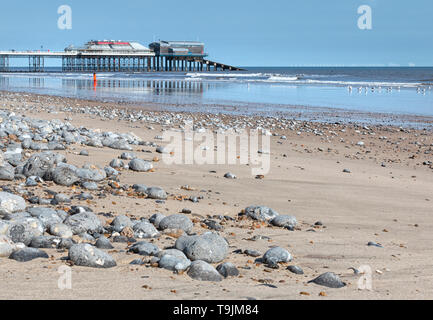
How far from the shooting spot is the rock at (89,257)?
3.39 m

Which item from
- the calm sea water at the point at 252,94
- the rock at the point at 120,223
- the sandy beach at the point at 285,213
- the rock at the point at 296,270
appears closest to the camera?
the sandy beach at the point at 285,213

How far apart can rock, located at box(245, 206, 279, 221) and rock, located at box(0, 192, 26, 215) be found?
2.03 metres

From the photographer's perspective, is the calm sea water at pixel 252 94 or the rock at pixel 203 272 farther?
the calm sea water at pixel 252 94

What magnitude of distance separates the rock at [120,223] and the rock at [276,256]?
4.00ft

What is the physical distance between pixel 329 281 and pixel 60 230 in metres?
1.99

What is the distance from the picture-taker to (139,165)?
22.2 feet

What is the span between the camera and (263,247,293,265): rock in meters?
3.67

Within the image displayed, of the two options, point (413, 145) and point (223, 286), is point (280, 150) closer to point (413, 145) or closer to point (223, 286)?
point (413, 145)

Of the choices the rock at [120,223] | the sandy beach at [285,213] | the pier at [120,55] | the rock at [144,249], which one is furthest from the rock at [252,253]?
the pier at [120,55]

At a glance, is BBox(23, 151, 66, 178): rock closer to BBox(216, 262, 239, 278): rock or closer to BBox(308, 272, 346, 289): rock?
BBox(216, 262, 239, 278): rock

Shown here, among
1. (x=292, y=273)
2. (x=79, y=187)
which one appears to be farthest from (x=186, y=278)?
(x=79, y=187)

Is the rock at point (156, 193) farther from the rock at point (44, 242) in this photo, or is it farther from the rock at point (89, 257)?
the rock at point (89, 257)

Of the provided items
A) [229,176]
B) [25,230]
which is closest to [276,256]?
[25,230]

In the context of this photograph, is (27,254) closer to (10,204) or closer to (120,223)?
(120,223)
